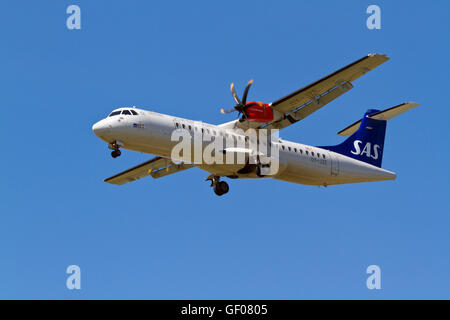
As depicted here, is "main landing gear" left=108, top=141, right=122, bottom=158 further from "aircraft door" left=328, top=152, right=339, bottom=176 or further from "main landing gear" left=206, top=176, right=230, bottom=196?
"aircraft door" left=328, top=152, right=339, bottom=176

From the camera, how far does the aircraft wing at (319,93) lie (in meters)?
20.4

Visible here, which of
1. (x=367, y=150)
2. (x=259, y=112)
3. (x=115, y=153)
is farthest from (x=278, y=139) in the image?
(x=115, y=153)

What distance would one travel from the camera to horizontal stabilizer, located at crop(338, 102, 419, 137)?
74.9 ft

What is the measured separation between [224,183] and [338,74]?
538 centimetres

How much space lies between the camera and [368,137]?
81.4 ft

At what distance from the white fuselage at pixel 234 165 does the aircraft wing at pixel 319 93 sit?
0.99m

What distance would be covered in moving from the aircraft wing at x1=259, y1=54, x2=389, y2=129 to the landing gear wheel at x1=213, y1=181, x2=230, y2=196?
2.39 metres

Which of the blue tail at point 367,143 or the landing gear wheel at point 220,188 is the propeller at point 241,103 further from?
the blue tail at point 367,143

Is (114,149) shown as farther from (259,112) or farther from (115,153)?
(259,112)

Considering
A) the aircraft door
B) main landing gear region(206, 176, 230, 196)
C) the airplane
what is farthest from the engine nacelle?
the aircraft door

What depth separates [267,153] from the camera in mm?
21828
